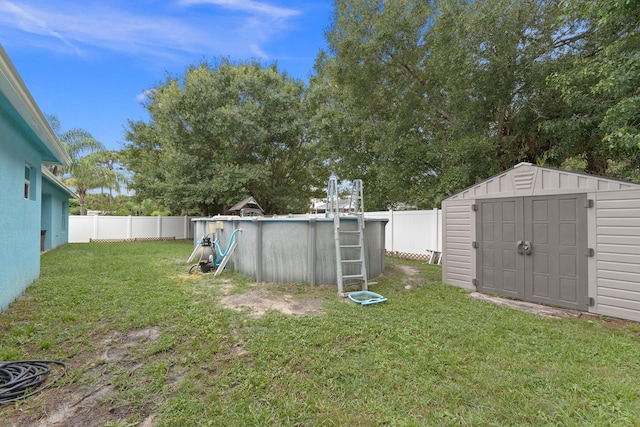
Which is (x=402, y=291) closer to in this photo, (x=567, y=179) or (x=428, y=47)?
(x=567, y=179)

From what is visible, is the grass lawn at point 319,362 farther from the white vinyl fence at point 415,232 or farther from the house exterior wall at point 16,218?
the white vinyl fence at point 415,232

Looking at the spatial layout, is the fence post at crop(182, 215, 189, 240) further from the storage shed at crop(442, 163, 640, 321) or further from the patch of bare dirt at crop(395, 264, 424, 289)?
the storage shed at crop(442, 163, 640, 321)

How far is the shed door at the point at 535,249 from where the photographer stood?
4.35 meters

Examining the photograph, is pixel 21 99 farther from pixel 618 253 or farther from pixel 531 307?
pixel 618 253

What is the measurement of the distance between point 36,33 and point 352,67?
8535 mm

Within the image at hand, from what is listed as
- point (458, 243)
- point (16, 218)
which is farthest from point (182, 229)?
point (458, 243)

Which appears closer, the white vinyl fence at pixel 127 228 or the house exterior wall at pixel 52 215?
the house exterior wall at pixel 52 215

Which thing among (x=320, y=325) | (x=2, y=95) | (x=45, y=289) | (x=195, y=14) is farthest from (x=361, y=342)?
(x=195, y=14)

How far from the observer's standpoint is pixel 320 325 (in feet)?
12.2

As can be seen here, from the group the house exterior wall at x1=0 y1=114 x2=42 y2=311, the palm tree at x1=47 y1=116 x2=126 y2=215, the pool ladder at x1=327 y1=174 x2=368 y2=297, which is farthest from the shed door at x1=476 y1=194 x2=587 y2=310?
the palm tree at x1=47 y1=116 x2=126 y2=215

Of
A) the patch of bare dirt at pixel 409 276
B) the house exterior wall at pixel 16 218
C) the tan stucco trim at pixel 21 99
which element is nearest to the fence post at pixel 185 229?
the house exterior wall at pixel 16 218

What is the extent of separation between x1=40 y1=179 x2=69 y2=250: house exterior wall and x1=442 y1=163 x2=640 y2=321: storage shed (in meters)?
12.4

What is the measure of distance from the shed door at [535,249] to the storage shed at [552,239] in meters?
0.01

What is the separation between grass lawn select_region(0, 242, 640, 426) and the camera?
2.10 metres
